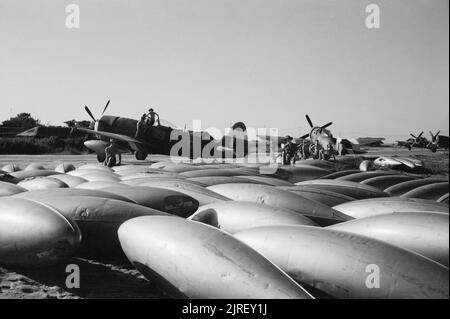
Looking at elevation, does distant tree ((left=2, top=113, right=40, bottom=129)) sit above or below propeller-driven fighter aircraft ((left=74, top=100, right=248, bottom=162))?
above

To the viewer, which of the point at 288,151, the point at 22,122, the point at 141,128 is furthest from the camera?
the point at 22,122

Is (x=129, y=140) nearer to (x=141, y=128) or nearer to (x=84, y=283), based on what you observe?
(x=141, y=128)

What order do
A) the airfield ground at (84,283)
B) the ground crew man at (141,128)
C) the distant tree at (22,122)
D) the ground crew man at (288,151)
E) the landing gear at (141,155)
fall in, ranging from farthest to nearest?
the distant tree at (22,122) < the landing gear at (141,155) < the ground crew man at (141,128) < the ground crew man at (288,151) < the airfield ground at (84,283)

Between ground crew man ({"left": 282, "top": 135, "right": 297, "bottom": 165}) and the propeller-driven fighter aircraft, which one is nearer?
ground crew man ({"left": 282, "top": 135, "right": 297, "bottom": 165})

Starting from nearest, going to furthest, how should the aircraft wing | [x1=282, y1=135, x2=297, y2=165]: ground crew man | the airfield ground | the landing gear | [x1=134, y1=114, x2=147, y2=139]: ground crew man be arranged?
the airfield ground
[x1=282, y1=135, x2=297, y2=165]: ground crew man
the aircraft wing
[x1=134, y1=114, x2=147, y2=139]: ground crew man
the landing gear

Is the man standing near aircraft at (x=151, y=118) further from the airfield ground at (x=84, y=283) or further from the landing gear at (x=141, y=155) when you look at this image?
the airfield ground at (x=84, y=283)

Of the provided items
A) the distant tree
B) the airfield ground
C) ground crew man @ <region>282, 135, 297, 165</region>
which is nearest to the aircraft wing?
ground crew man @ <region>282, 135, 297, 165</region>

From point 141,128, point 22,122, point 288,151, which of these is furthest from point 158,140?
point 22,122

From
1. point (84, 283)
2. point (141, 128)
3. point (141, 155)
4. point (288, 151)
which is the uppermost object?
→ point (141, 128)

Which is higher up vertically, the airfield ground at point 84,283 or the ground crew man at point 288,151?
the ground crew man at point 288,151

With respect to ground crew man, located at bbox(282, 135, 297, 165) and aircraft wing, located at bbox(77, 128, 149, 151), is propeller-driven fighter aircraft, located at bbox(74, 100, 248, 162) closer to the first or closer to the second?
aircraft wing, located at bbox(77, 128, 149, 151)

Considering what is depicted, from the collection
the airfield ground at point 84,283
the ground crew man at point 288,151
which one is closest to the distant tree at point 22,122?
the ground crew man at point 288,151

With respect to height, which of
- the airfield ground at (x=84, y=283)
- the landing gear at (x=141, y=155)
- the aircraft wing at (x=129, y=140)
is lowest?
the airfield ground at (x=84, y=283)
